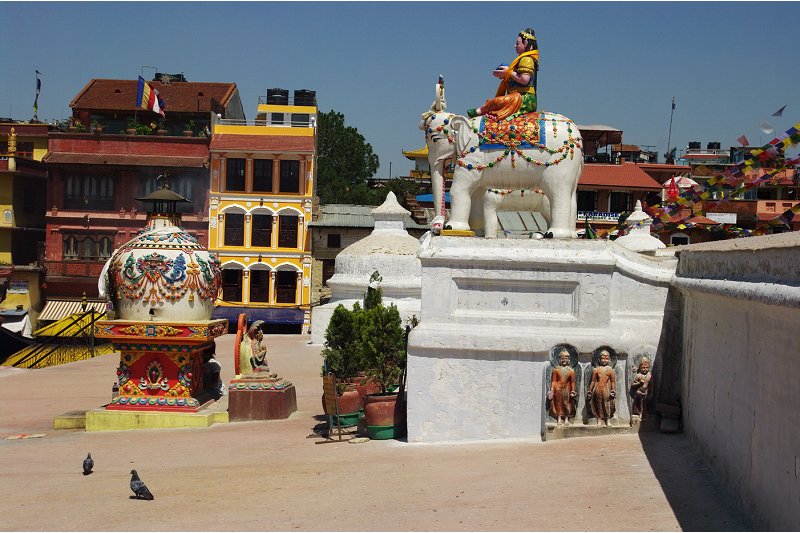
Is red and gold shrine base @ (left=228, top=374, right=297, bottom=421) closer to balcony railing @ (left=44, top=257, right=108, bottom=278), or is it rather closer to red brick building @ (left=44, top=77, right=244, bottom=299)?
red brick building @ (left=44, top=77, right=244, bottom=299)

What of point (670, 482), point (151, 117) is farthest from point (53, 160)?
point (670, 482)

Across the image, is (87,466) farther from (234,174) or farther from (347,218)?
(347,218)

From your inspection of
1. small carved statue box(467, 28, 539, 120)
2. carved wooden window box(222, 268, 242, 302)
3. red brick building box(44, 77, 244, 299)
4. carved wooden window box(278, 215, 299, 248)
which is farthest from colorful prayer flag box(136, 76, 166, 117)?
small carved statue box(467, 28, 539, 120)

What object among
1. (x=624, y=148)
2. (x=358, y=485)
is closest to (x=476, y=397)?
(x=358, y=485)

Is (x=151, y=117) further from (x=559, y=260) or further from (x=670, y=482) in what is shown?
(x=670, y=482)

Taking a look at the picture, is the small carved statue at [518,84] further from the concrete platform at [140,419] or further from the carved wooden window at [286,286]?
the carved wooden window at [286,286]

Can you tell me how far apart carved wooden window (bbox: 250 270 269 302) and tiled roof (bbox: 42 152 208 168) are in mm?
5396

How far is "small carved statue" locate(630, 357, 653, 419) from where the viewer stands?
1224cm

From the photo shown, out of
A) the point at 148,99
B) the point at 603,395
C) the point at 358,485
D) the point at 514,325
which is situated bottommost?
the point at 358,485

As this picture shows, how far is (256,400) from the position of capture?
659 inches

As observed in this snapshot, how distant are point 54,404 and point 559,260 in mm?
12013

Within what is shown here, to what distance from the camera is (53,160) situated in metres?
43.7

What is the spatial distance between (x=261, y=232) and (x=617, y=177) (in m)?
19.4

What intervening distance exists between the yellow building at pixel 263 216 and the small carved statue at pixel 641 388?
3203cm
